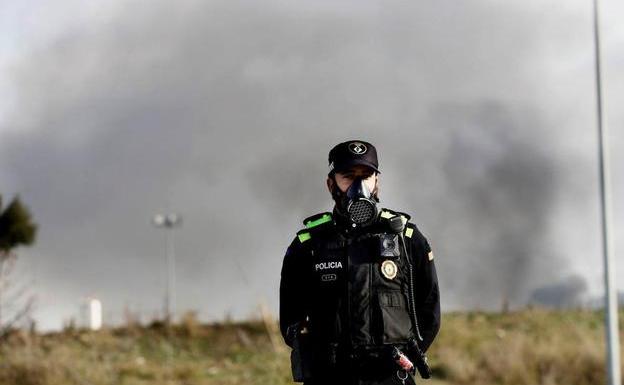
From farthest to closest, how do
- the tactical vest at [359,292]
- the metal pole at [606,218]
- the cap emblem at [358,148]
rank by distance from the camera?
the metal pole at [606,218]
the cap emblem at [358,148]
the tactical vest at [359,292]

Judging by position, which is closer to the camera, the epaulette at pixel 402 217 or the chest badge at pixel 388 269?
the chest badge at pixel 388 269

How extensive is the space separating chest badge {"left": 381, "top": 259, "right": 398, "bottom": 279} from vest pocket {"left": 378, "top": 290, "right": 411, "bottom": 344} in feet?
0.29

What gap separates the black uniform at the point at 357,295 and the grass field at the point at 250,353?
10417 mm

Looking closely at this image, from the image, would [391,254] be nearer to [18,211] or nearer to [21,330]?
[21,330]

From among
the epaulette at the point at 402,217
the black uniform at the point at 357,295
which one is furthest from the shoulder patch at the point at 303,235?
the epaulette at the point at 402,217

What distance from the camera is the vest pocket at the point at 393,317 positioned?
5.18 metres

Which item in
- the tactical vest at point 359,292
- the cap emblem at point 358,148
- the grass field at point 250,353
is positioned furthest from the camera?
the grass field at point 250,353

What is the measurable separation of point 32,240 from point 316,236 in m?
40.5

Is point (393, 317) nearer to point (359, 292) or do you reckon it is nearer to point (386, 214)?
point (359, 292)

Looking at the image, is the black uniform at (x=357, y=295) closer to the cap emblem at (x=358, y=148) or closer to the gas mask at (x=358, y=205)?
the gas mask at (x=358, y=205)

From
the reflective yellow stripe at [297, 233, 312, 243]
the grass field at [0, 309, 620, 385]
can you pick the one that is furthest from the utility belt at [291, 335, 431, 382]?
the grass field at [0, 309, 620, 385]

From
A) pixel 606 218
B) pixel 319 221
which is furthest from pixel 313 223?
pixel 606 218

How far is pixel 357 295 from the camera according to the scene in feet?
17.0

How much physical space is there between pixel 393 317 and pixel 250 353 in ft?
59.0
